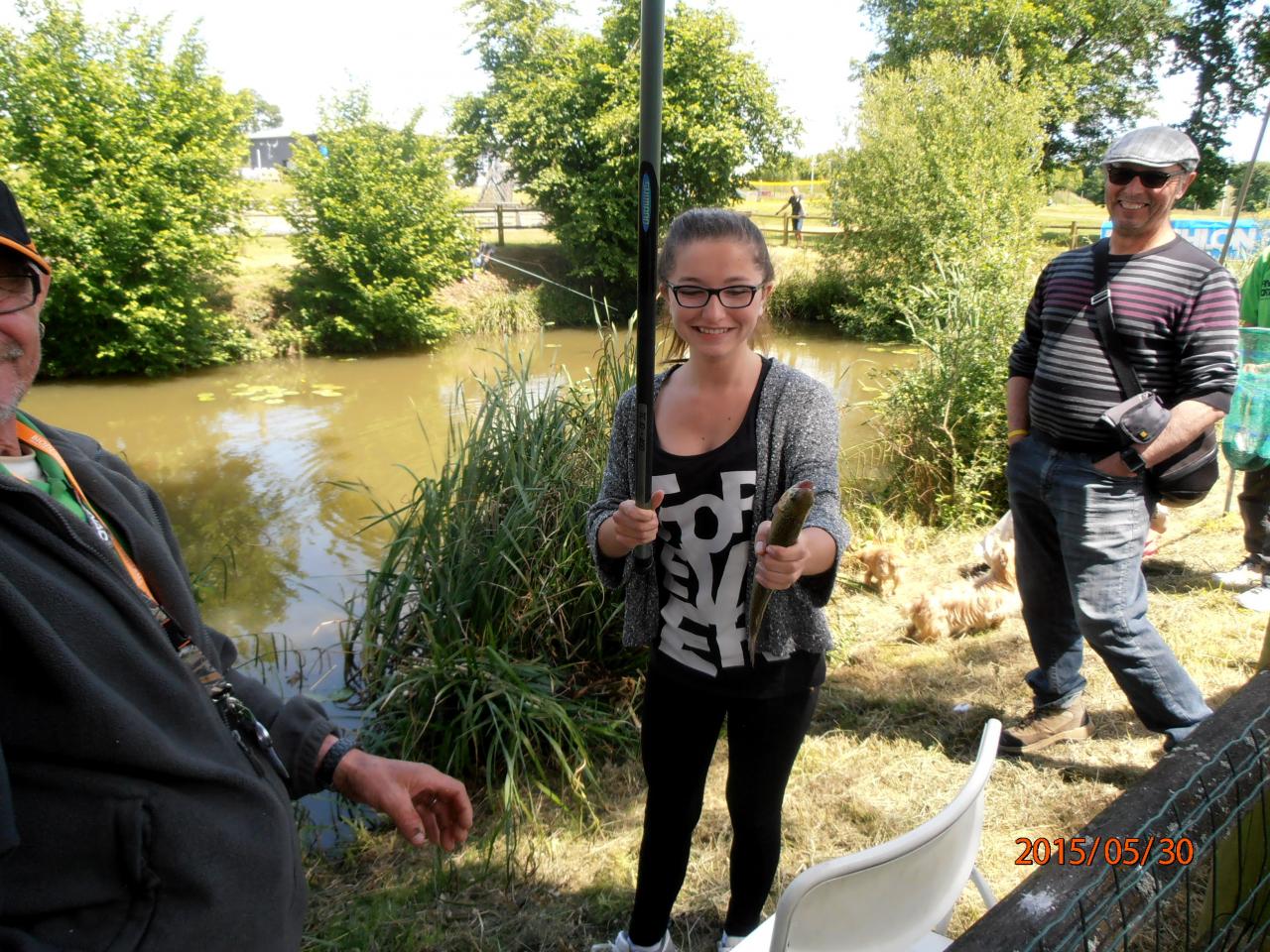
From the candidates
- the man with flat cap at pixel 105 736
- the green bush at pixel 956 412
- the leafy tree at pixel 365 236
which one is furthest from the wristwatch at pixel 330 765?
the leafy tree at pixel 365 236

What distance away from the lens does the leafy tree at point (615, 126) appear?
730 inches

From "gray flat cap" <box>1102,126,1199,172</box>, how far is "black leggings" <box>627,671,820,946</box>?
1.63 metres

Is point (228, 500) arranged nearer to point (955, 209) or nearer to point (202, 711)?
point (202, 711)

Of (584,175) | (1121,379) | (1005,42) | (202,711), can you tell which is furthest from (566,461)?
(1005,42)

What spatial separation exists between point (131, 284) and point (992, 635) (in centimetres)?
1402

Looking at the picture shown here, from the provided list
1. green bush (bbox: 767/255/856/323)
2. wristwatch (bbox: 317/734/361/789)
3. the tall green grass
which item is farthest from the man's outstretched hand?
green bush (bbox: 767/255/856/323)

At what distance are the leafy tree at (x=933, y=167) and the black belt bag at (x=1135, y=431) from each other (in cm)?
1280

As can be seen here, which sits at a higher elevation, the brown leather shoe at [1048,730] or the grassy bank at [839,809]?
the brown leather shoe at [1048,730]

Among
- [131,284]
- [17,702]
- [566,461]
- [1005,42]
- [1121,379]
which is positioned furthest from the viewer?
[1005,42]

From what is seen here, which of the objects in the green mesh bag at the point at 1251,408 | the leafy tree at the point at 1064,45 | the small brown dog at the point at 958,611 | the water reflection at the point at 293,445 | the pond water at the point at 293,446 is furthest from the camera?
the leafy tree at the point at 1064,45

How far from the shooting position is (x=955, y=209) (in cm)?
1535

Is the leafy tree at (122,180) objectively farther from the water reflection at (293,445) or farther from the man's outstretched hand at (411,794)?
the man's outstretched hand at (411,794)

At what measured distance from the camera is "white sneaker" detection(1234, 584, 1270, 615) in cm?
354

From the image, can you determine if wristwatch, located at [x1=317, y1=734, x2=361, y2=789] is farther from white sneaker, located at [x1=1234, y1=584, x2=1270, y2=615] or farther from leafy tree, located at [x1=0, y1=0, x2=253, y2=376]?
leafy tree, located at [x1=0, y1=0, x2=253, y2=376]
